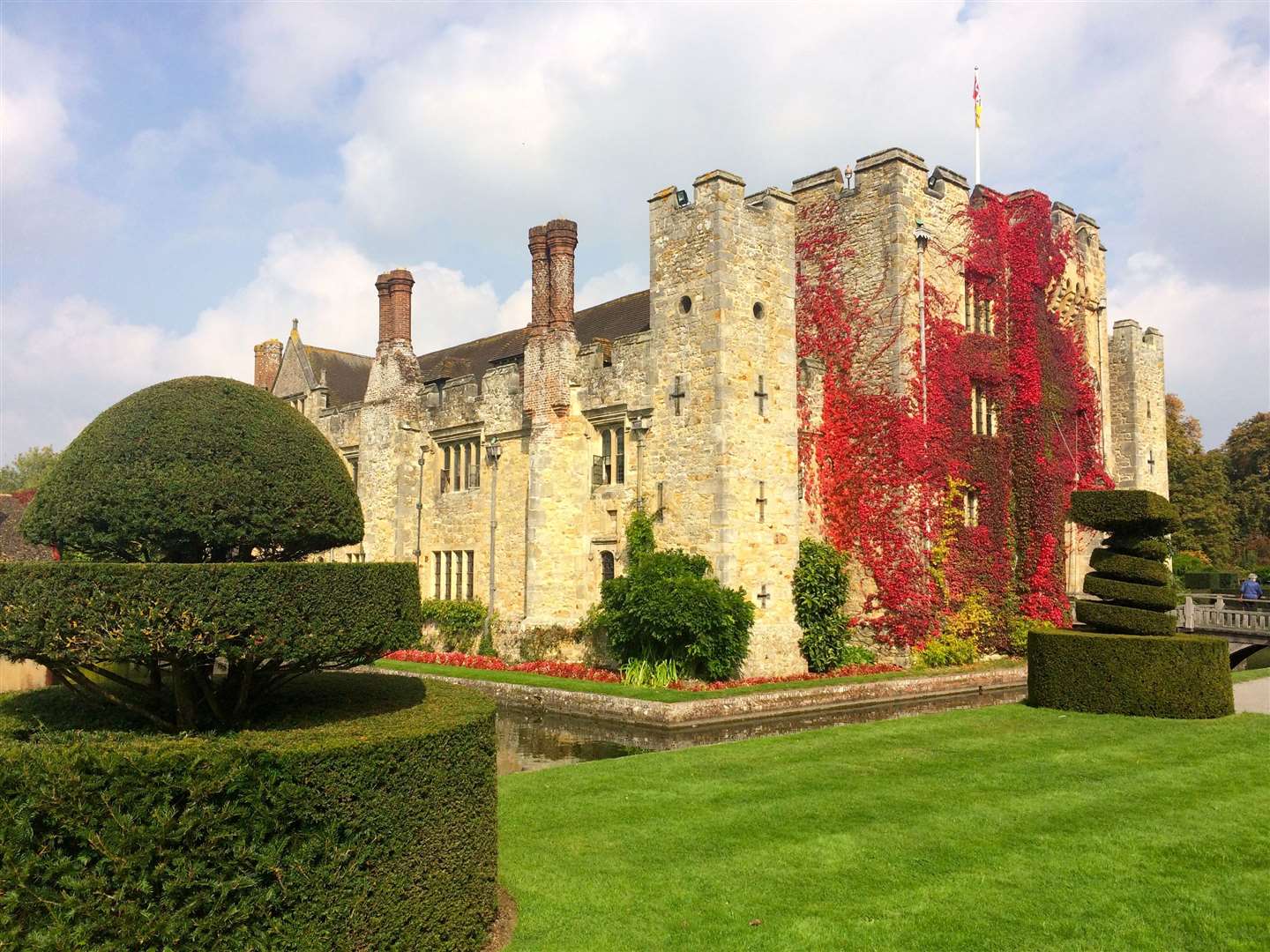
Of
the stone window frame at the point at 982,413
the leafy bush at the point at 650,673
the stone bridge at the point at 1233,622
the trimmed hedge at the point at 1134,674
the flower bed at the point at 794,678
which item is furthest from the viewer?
the stone window frame at the point at 982,413

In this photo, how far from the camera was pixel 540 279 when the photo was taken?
22.9 metres

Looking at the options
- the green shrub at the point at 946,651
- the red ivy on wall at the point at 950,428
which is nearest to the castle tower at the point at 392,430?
the red ivy on wall at the point at 950,428

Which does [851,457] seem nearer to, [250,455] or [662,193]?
[662,193]

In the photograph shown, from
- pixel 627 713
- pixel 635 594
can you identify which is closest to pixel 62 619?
pixel 627 713

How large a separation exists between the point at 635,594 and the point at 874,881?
40.2 feet

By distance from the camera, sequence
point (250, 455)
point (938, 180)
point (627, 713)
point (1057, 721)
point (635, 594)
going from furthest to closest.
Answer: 1. point (938, 180)
2. point (635, 594)
3. point (627, 713)
4. point (1057, 721)
5. point (250, 455)

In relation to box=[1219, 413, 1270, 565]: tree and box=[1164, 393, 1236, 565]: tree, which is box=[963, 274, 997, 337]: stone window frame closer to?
box=[1164, 393, 1236, 565]: tree

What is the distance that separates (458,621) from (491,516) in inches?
112

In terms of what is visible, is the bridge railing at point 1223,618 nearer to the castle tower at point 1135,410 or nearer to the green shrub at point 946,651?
the green shrub at point 946,651

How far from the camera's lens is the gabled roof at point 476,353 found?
26.0m

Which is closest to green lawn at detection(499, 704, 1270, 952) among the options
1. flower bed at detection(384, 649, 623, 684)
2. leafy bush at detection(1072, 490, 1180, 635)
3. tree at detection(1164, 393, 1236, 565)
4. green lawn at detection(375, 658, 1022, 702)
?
leafy bush at detection(1072, 490, 1180, 635)

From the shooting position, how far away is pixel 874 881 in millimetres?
7059

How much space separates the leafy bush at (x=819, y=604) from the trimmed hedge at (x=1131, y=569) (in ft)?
20.2

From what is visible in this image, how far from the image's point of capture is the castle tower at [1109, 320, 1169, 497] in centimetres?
3123
